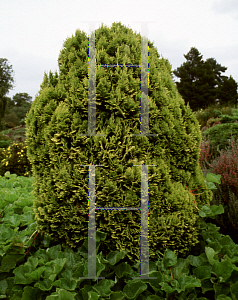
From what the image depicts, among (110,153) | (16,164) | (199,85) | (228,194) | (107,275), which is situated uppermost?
(199,85)

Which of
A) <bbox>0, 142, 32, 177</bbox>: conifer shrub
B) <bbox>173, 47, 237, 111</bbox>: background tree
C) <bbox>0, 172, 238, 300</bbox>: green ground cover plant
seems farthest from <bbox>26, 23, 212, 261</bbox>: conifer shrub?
<bbox>173, 47, 237, 111</bbox>: background tree

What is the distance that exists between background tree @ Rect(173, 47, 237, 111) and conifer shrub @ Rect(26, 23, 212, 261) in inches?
1108

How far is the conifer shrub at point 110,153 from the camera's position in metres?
1.92

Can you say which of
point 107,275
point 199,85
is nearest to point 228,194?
point 107,275

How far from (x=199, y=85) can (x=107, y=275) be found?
1270 inches

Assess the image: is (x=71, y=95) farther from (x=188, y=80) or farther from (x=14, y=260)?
(x=188, y=80)

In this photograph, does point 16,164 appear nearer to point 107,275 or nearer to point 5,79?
point 107,275

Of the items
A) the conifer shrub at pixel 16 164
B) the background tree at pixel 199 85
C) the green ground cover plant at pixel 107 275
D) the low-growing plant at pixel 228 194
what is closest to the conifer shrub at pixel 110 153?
the green ground cover plant at pixel 107 275

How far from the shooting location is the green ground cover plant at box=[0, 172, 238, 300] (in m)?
1.71

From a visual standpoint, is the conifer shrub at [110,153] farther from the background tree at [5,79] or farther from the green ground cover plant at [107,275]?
the background tree at [5,79]

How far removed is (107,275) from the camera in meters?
1.87

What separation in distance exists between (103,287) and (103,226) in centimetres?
47

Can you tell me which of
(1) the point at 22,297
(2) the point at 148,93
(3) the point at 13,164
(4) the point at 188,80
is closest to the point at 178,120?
(2) the point at 148,93

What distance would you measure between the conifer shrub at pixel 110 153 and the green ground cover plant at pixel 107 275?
0.14 m
